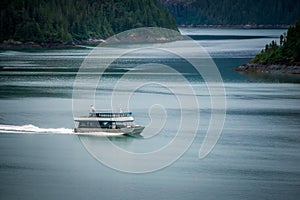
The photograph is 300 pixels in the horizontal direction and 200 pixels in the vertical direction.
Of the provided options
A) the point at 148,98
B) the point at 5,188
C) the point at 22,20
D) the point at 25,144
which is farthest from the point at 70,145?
the point at 22,20

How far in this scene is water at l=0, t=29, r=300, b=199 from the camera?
41875 millimetres

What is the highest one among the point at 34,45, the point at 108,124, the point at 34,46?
the point at 34,45

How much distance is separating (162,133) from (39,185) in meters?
15.7

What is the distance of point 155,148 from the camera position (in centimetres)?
5178

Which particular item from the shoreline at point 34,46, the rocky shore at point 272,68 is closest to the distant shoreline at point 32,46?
the shoreline at point 34,46

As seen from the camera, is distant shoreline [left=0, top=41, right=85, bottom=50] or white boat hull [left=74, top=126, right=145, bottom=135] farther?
distant shoreline [left=0, top=41, right=85, bottom=50]

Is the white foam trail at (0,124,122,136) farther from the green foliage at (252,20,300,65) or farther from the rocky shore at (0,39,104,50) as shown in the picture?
the rocky shore at (0,39,104,50)

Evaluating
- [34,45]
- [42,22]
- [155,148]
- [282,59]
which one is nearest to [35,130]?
[155,148]

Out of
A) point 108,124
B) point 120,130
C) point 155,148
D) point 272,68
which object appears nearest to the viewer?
point 155,148

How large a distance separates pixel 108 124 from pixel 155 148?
256 inches

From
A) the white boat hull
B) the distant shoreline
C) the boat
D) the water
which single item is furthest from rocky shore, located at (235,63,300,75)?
the distant shoreline

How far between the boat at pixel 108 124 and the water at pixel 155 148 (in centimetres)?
89

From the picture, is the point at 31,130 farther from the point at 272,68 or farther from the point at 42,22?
the point at 42,22

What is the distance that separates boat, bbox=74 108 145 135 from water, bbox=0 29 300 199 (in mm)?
893
